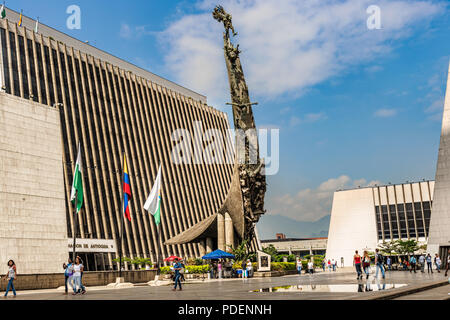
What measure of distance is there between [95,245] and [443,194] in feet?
121

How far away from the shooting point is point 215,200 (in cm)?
8431

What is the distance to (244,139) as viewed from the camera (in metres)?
39.4

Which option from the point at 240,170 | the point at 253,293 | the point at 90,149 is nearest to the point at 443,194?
the point at 240,170

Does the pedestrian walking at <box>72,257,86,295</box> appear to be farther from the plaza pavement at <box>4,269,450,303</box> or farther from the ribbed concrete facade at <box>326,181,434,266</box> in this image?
the ribbed concrete facade at <box>326,181,434,266</box>

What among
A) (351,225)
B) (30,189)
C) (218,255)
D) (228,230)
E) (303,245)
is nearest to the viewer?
(30,189)

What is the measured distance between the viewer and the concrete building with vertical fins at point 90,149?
93.5 feet

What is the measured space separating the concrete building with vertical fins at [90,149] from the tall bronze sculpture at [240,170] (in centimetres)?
92

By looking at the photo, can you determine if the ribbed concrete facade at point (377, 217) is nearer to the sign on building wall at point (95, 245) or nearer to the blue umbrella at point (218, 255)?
the sign on building wall at point (95, 245)

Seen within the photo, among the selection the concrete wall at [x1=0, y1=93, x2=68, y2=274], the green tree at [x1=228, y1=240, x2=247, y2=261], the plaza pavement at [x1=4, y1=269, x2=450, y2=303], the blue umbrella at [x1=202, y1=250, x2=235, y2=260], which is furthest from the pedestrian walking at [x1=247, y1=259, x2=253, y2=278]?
the concrete wall at [x1=0, y1=93, x2=68, y2=274]

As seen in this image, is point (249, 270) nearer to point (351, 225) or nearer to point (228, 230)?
point (228, 230)

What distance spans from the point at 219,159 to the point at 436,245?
48.4 m
